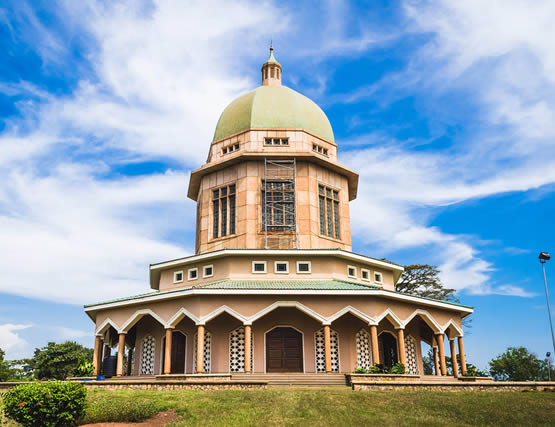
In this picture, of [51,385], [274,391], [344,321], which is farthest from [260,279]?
[51,385]

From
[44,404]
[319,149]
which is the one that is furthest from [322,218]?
[44,404]

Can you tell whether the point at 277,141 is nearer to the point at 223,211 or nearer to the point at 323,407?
the point at 223,211

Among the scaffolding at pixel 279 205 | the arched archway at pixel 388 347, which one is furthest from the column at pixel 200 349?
the arched archway at pixel 388 347

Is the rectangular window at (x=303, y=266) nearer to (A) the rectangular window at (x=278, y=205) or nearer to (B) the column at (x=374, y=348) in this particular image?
(A) the rectangular window at (x=278, y=205)

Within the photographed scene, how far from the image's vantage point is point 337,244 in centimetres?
3653

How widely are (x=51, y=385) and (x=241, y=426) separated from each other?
5.19 metres

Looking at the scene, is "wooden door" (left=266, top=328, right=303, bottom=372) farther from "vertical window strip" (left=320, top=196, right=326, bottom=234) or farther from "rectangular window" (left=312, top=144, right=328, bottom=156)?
"rectangular window" (left=312, top=144, right=328, bottom=156)

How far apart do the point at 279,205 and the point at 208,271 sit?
22.6 ft

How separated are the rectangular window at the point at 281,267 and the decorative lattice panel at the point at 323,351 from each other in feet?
13.4

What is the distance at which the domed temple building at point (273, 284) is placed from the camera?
91.9ft

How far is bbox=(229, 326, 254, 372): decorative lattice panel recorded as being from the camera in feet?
94.8

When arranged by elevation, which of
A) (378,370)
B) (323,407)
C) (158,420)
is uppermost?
(378,370)

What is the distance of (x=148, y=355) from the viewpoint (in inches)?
1271

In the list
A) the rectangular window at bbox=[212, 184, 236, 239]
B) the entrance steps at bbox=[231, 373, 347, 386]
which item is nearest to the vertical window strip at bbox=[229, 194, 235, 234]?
the rectangular window at bbox=[212, 184, 236, 239]
